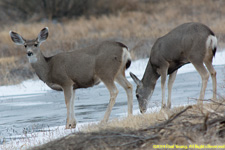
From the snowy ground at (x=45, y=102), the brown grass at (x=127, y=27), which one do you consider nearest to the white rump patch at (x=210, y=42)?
the snowy ground at (x=45, y=102)

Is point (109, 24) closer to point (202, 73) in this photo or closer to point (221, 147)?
point (202, 73)

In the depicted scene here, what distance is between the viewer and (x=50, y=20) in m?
35.7

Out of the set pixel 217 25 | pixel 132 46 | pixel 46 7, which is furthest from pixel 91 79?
pixel 46 7

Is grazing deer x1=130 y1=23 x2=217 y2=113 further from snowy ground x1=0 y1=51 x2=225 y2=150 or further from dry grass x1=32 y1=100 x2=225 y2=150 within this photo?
dry grass x1=32 y1=100 x2=225 y2=150

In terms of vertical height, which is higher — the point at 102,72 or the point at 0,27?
the point at 0,27

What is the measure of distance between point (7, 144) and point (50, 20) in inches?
1084

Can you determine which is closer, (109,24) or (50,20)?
(109,24)

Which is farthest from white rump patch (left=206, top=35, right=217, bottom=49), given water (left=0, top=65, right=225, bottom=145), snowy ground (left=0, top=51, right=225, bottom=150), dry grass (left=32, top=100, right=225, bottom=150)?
dry grass (left=32, top=100, right=225, bottom=150)

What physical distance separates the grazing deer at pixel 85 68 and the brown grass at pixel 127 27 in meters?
7.03

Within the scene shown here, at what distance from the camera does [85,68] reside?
10.5 metres

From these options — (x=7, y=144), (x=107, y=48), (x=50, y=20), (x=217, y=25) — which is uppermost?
(x=50, y=20)

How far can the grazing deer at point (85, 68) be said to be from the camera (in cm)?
1046

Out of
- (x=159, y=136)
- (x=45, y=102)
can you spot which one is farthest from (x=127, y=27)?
(x=159, y=136)

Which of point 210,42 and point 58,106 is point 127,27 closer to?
point 58,106
